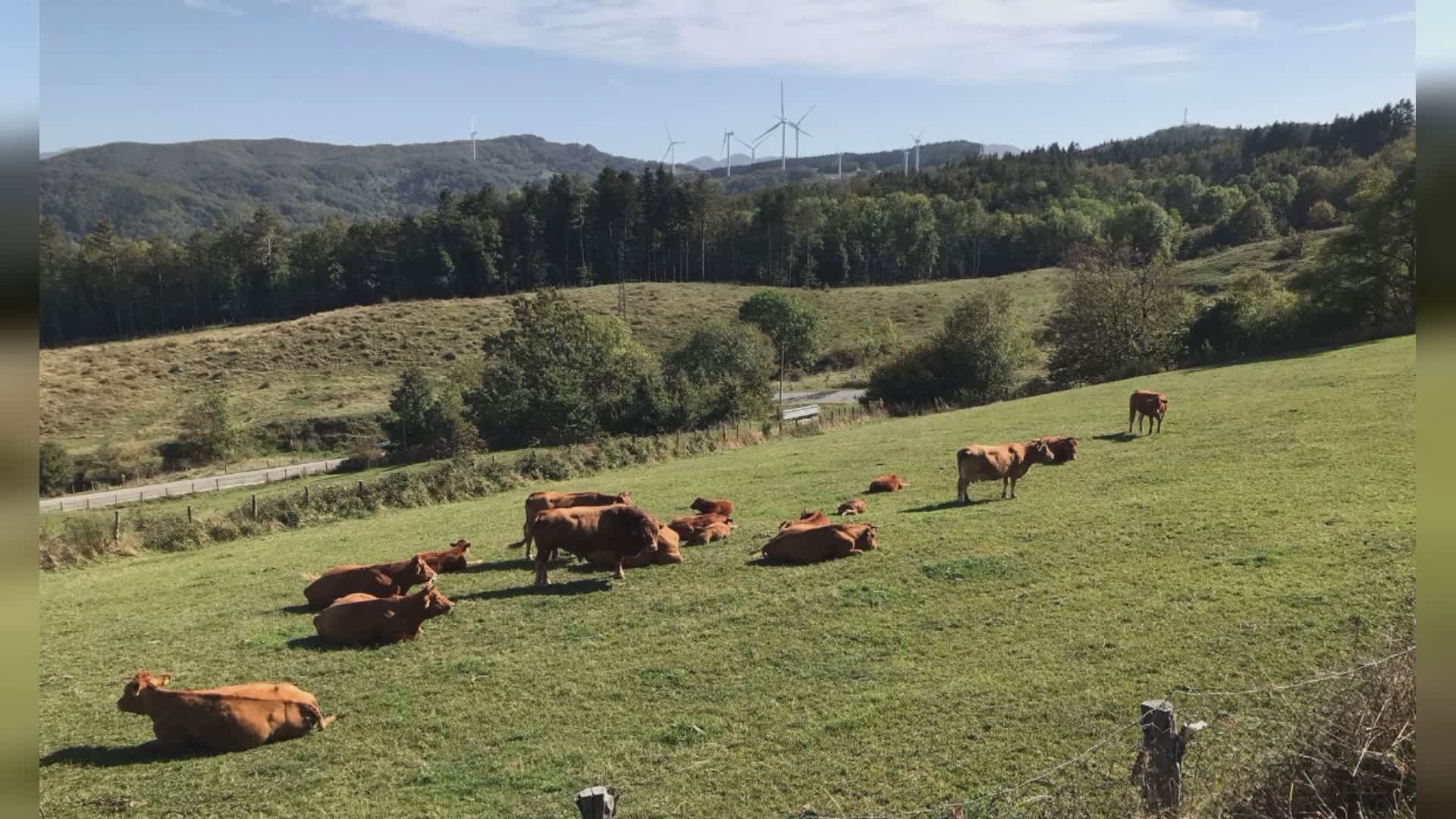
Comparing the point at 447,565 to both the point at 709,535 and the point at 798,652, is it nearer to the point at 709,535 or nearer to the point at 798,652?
the point at 709,535

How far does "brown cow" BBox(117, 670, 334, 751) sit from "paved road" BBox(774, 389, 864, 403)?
2422 inches

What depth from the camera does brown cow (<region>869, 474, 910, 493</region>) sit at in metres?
21.7

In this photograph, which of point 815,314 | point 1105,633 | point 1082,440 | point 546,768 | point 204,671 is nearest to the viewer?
→ point 546,768

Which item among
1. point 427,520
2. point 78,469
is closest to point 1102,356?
point 427,520

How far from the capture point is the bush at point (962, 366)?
A: 51.0 meters

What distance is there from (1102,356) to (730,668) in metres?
45.8

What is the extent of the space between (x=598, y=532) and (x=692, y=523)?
9.79 feet

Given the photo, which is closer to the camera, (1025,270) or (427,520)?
(427,520)

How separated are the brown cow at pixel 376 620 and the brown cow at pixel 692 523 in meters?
5.45

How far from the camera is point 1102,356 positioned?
51031mm

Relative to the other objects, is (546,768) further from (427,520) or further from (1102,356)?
(1102,356)

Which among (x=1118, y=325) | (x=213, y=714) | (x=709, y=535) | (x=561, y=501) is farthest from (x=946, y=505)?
(x=1118, y=325)

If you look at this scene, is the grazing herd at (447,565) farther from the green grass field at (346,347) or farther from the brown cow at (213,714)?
the green grass field at (346,347)

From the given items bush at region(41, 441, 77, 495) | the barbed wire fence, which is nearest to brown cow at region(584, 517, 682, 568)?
the barbed wire fence
